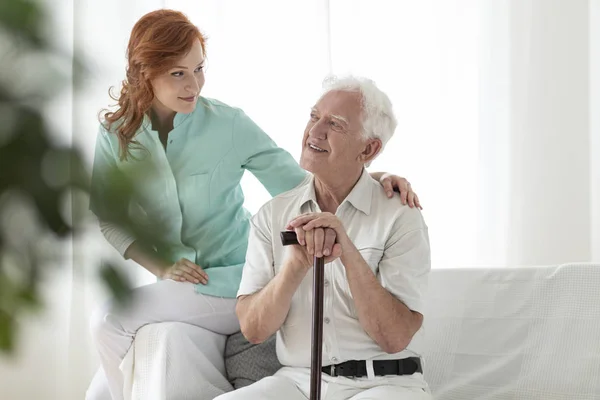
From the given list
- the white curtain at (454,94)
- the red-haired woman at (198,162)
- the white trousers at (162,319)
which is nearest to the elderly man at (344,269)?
the red-haired woman at (198,162)

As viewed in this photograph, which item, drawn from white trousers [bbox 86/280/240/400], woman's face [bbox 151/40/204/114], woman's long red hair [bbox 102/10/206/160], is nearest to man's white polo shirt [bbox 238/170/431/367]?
white trousers [bbox 86/280/240/400]

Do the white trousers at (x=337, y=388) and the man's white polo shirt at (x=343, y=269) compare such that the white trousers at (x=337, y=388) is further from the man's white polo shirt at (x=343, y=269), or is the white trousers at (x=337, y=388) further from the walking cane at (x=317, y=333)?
the walking cane at (x=317, y=333)

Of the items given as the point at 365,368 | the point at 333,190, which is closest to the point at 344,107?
the point at 333,190

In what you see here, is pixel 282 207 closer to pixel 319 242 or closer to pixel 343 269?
pixel 343 269

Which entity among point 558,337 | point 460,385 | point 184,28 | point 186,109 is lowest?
Answer: point 460,385

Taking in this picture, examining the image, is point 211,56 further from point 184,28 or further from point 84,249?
point 84,249

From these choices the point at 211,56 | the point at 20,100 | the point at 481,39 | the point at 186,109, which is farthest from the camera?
the point at 211,56

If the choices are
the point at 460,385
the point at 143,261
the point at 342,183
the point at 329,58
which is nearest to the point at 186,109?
the point at 342,183

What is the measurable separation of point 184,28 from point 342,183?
2.09 feet

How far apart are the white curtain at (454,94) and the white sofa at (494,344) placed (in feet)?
2.80

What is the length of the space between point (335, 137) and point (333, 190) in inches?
5.3

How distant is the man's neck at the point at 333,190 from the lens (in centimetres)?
204

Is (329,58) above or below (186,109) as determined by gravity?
above

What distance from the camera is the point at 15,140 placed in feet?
0.77
